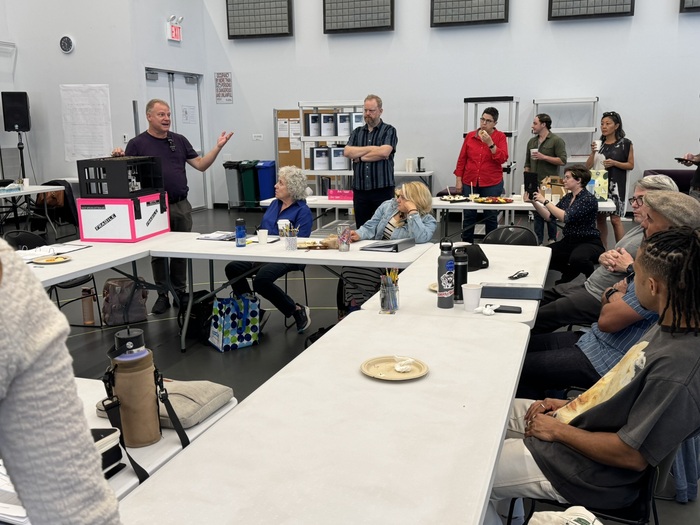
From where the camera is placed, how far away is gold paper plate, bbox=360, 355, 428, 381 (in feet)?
6.31

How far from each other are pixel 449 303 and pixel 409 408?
1011mm

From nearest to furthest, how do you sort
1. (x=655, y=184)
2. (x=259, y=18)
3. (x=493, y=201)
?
(x=655, y=184)
(x=493, y=201)
(x=259, y=18)

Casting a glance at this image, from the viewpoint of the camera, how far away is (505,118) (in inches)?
399

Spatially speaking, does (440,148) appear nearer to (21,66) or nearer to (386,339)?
(21,66)

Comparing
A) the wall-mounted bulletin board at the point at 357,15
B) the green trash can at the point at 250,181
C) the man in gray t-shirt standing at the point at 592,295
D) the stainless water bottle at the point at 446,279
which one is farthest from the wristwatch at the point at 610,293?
the green trash can at the point at 250,181

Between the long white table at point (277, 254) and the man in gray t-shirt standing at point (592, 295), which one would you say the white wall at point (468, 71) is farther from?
the man in gray t-shirt standing at point (592, 295)

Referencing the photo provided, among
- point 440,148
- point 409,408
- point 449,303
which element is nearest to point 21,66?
point 440,148

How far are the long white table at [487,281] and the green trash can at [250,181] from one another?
7340mm

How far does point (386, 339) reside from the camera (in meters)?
2.29

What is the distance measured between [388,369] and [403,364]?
51mm

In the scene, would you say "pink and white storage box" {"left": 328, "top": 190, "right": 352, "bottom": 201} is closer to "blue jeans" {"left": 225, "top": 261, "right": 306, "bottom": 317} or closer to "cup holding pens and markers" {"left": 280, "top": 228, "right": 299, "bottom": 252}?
"blue jeans" {"left": 225, "top": 261, "right": 306, "bottom": 317}

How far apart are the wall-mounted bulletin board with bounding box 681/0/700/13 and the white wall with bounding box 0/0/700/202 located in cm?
11

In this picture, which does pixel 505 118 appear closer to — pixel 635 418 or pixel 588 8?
pixel 588 8

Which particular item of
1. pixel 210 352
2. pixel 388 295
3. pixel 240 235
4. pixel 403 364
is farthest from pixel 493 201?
pixel 403 364
